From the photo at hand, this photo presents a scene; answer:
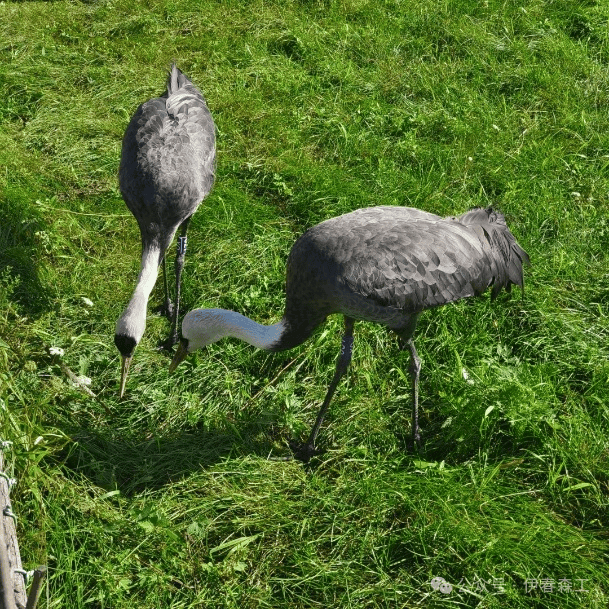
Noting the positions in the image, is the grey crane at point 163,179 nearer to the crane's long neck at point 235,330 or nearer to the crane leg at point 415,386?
the crane's long neck at point 235,330

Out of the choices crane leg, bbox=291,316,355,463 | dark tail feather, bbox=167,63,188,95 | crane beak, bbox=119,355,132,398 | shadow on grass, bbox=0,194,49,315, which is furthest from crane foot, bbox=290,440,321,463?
dark tail feather, bbox=167,63,188,95

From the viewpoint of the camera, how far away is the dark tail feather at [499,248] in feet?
14.3

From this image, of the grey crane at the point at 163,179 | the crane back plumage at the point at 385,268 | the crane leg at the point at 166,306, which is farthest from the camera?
the crane leg at the point at 166,306

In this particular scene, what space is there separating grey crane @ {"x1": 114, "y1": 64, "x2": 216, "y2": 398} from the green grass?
46cm

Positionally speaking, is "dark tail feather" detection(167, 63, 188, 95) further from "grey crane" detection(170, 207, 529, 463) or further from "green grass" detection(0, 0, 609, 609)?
"grey crane" detection(170, 207, 529, 463)

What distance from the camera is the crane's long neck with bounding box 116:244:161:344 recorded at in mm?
4145

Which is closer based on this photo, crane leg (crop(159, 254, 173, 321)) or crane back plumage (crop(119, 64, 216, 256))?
crane back plumage (crop(119, 64, 216, 256))

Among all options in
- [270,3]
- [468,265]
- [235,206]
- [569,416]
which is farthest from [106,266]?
[270,3]

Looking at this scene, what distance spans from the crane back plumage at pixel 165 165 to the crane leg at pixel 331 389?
139 cm

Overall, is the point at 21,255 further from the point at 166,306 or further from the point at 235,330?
the point at 235,330

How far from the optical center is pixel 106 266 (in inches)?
208

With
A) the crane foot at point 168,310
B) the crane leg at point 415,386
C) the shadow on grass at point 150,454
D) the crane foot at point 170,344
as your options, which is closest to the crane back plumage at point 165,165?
the crane foot at point 168,310

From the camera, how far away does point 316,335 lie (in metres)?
4.81

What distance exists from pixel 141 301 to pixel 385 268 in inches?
58.6
